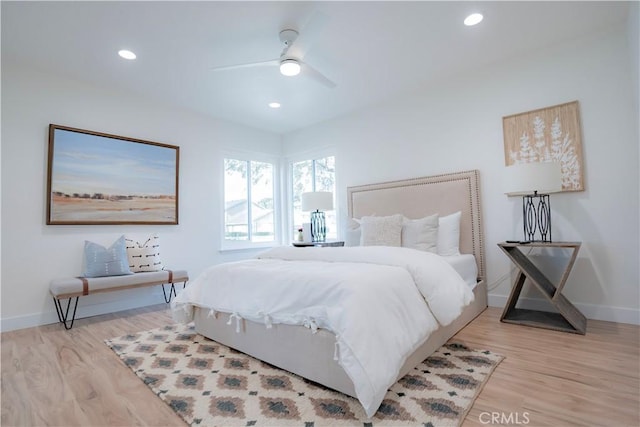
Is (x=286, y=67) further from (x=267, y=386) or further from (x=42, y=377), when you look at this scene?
(x=42, y=377)

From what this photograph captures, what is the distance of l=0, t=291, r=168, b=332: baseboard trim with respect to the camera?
302 cm

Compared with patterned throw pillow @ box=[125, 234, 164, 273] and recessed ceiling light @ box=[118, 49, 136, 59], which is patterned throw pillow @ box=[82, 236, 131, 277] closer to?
patterned throw pillow @ box=[125, 234, 164, 273]

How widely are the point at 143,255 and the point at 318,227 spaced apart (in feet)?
7.82

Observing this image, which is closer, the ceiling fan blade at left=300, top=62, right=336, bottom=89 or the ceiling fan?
the ceiling fan

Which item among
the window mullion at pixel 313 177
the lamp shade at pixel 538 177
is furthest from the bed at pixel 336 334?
the window mullion at pixel 313 177

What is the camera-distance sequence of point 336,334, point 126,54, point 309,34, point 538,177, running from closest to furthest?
point 336,334 < point 309,34 < point 538,177 < point 126,54

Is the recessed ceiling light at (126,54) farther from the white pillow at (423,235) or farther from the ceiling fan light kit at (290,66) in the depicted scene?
the white pillow at (423,235)

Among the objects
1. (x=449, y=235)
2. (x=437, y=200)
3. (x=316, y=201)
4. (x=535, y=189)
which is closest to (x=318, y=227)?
(x=316, y=201)

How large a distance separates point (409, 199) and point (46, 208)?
13.2ft

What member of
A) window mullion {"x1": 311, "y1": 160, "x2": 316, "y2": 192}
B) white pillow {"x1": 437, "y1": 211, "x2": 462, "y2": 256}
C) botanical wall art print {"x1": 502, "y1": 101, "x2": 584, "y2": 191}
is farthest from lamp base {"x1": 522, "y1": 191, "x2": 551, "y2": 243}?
window mullion {"x1": 311, "y1": 160, "x2": 316, "y2": 192}

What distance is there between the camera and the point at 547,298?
2.59 m

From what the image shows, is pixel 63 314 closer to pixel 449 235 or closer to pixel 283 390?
pixel 283 390

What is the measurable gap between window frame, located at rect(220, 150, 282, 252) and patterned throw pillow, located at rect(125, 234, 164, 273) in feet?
3.44

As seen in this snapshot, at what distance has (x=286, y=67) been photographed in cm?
258
